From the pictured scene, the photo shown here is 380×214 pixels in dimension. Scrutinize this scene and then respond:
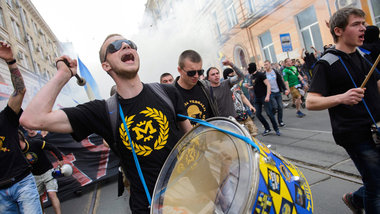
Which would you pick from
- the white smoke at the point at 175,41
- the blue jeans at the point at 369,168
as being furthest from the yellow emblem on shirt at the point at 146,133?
the white smoke at the point at 175,41

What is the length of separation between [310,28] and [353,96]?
439 inches

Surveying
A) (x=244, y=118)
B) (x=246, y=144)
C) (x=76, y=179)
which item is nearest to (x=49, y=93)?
(x=246, y=144)

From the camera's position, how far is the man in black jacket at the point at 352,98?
5.28 feet

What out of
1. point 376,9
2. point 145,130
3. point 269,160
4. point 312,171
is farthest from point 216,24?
point 269,160

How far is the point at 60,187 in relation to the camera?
4.79m

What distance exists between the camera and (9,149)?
250 cm

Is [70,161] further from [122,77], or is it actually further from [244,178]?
[244,178]

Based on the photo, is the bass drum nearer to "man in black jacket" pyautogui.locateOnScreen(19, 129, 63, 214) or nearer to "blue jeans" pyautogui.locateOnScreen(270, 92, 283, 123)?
"man in black jacket" pyautogui.locateOnScreen(19, 129, 63, 214)

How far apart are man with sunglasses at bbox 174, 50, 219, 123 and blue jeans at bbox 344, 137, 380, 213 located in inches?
52.0

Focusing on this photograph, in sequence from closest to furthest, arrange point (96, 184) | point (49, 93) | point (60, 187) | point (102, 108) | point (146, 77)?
point (49, 93)
point (102, 108)
point (60, 187)
point (96, 184)
point (146, 77)

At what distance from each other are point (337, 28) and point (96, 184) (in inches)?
208

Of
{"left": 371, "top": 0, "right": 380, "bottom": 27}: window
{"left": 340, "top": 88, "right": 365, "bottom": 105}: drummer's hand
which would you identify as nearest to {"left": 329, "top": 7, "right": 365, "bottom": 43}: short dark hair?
{"left": 340, "top": 88, "right": 365, "bottom": 105}: drummer's hand

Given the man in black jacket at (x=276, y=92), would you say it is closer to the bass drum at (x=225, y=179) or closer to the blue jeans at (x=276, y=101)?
the blue jeans at (x=276, y=101)

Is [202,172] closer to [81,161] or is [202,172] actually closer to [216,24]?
[81,161]
